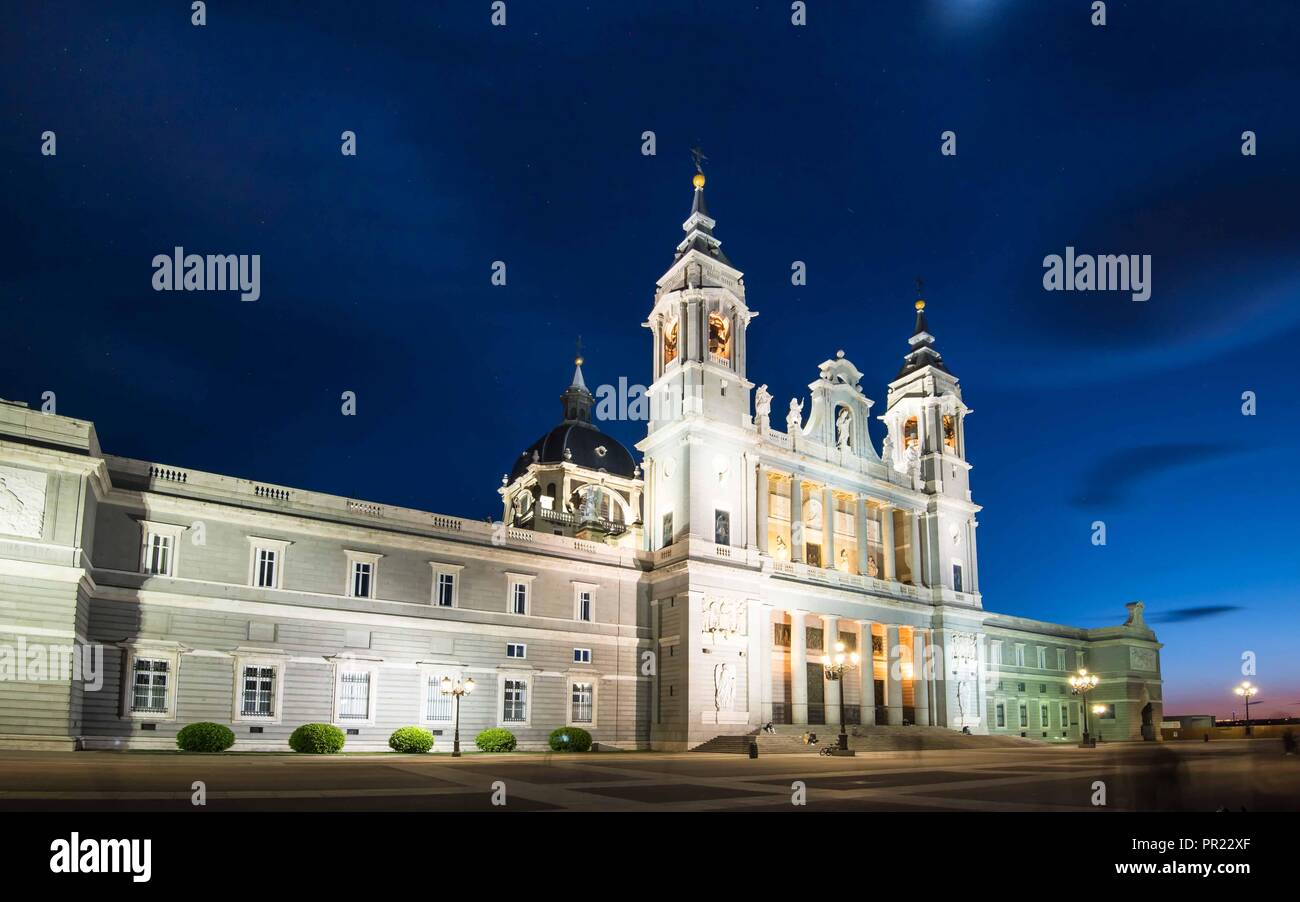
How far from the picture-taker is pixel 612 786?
20.2m

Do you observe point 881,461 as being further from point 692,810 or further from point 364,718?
point 692,810

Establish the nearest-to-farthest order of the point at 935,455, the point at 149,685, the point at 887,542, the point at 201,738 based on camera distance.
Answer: the point at 201,738 < the point at 149,685 < the point at 887,542 < the point at 935,455

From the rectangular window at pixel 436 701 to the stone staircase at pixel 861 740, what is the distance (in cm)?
1280

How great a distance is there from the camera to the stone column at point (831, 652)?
182 ft

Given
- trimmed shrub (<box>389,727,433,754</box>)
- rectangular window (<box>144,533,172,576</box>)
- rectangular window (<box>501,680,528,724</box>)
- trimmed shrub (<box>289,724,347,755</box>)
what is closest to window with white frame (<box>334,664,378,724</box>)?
trimmed shrub (<box>389,727,433,754</box>)

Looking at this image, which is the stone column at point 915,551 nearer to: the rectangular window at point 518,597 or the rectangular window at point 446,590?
the rectangular window at point 518,597

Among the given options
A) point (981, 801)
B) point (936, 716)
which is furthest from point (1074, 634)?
point (981, 801)

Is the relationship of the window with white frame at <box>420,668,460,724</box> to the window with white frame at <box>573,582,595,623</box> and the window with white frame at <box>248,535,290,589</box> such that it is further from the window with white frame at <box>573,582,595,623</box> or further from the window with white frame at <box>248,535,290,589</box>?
the window with white frame at <box>248,535,290,589</box>

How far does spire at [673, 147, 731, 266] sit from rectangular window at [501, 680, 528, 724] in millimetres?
27826

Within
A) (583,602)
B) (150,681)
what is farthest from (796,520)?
(150,681)

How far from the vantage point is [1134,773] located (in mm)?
22016

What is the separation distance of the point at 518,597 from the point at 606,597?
5456mm

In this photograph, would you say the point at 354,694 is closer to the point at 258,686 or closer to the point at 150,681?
the point at 258,686
